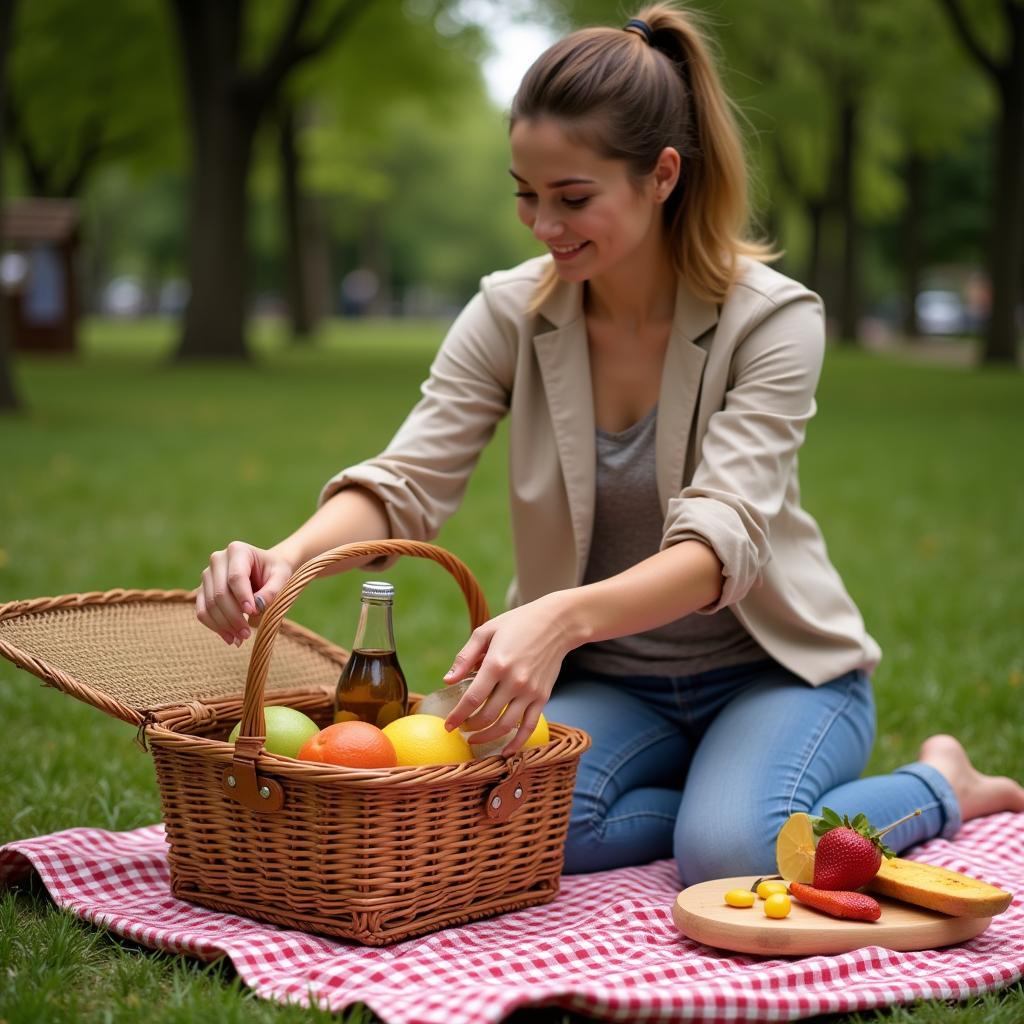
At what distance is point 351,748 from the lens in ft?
8.59

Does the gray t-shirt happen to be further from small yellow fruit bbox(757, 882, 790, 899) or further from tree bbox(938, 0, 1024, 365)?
tree bbox(938, 0, 1024, 365)

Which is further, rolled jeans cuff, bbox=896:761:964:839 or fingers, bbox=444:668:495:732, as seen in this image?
rolled jeans cuff, bbox=896:761:964:839

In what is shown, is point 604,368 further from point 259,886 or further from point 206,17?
point 206,17

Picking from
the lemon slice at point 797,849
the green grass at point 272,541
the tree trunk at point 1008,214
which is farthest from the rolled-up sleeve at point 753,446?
the tree trunk at point 1008,214

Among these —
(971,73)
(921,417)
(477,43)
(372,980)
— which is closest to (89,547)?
(372,980)

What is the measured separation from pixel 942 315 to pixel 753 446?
5560 cm

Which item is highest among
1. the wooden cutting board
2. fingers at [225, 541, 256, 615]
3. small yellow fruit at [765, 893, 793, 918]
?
fingers at [225, 541, 256, 615]

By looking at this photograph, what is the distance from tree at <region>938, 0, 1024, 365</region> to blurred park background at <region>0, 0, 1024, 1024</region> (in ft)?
0.15

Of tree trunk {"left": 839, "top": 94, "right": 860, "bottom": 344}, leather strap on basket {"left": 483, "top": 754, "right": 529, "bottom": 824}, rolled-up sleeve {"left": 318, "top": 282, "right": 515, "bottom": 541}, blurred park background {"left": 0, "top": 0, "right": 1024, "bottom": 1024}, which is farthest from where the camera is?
tree trunk {"left": 839, "top": 94, "right": 860, "bottom": 344}

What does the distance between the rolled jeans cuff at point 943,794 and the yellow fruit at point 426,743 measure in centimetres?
122

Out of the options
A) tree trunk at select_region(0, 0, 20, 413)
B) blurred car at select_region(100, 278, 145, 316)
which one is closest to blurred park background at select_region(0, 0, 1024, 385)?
tree trunk at select_region(0, 0, 20, 413)

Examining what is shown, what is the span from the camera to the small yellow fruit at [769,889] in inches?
108

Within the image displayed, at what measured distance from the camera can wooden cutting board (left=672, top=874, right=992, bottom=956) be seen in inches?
103

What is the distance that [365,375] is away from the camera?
2006 cm
